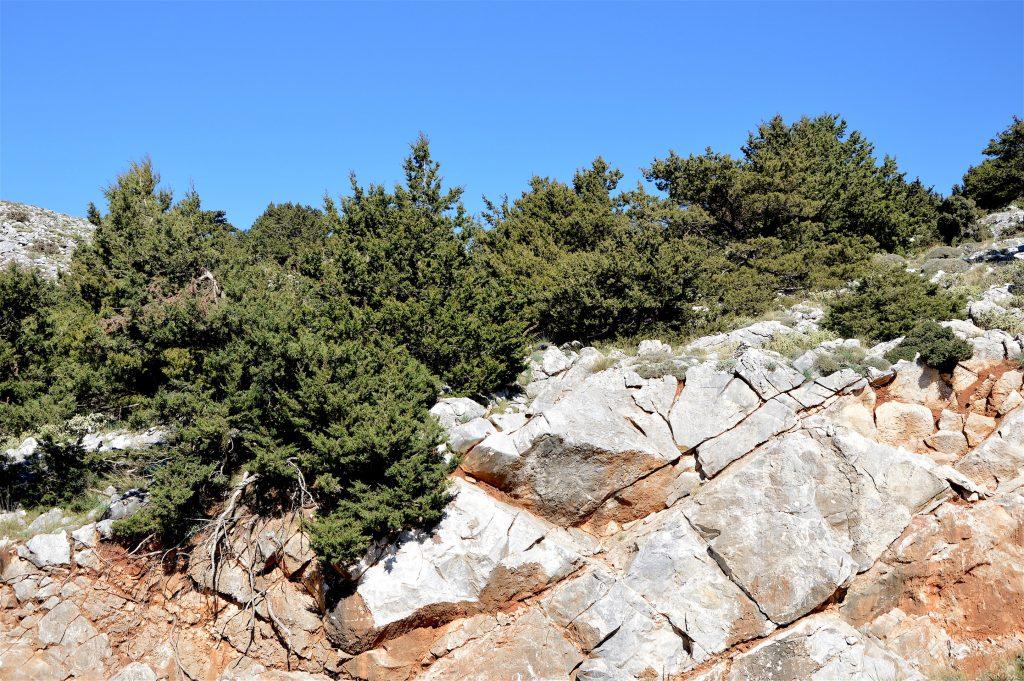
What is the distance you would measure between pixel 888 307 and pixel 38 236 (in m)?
43.0

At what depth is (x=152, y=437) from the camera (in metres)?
16.5

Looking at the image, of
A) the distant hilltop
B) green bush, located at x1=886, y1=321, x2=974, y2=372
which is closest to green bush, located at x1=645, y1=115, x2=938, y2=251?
green bush, located at x1=886, y1=321, x2=974, y2=372

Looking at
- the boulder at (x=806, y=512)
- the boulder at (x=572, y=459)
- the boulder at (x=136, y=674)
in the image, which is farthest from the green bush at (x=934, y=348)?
the boulder at (x=136, y=674)

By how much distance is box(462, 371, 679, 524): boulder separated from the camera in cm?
1282

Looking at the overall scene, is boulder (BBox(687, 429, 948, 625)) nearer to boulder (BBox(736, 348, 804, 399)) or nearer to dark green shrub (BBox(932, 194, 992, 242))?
boulder (BBox(736, 348, 804, 399))

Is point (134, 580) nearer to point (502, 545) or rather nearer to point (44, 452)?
point (44, 452)

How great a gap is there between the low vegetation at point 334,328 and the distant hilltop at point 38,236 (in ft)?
51.0

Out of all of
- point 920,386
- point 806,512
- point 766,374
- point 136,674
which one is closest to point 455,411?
point 766,374

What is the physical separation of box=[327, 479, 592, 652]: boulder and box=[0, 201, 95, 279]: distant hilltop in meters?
25.0

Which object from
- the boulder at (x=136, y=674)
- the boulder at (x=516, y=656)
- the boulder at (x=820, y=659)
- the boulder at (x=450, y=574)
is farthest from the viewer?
the boulder at (x=136, y=674)

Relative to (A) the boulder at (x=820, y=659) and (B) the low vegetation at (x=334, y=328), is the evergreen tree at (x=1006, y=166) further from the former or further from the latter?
(A) the boulder at (x=820, y=659)

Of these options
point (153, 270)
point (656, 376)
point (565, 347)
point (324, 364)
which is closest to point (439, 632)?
point (324, 364)

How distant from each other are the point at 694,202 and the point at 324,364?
1821cm

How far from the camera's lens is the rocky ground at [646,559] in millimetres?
11172
